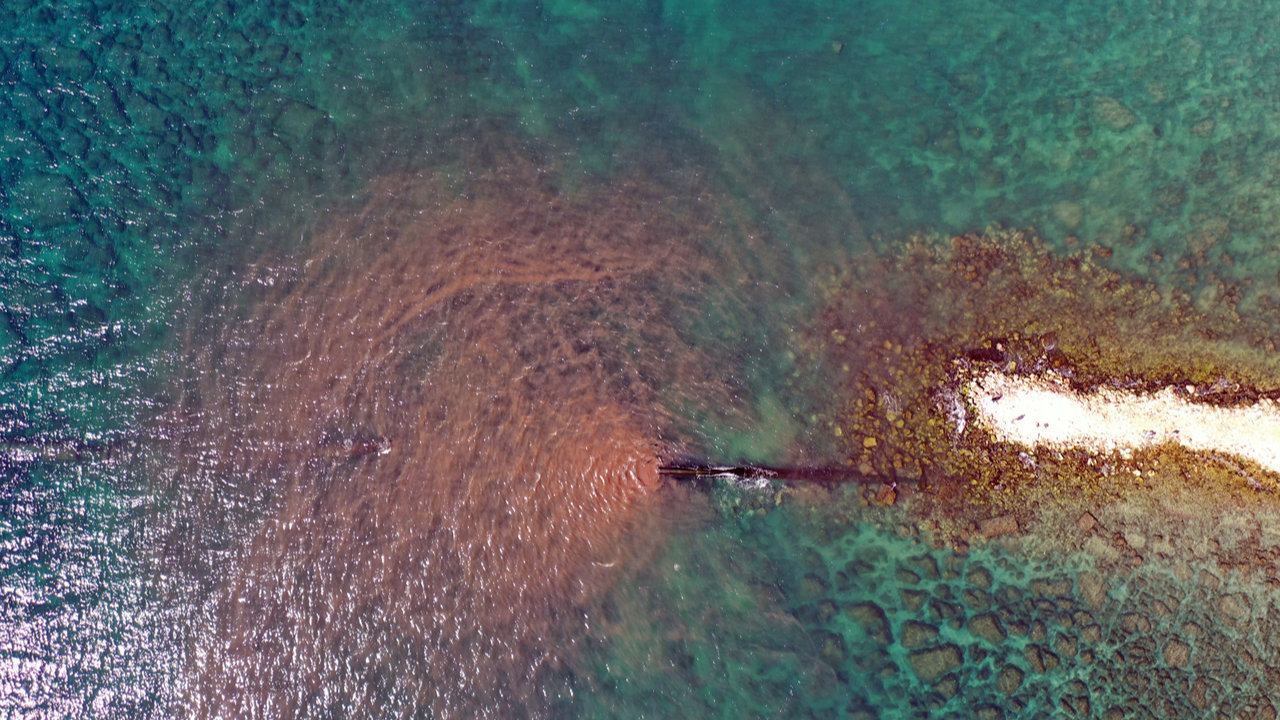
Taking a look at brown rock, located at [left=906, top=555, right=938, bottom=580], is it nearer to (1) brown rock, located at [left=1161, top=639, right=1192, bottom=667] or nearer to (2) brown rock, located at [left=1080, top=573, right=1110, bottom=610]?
(2) brown rock, located at [left=1080, top=573, right=1110, bottom=610]

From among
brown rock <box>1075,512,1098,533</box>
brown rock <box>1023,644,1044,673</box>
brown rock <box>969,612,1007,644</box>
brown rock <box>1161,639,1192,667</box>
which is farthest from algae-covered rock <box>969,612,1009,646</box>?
brown rock <box>1161,639,1192,667</box>

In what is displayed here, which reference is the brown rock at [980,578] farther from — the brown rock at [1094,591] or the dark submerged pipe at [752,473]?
the dark submerged pipe at [752,473]

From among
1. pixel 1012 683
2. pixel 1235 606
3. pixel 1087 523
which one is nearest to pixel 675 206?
pixel 1087 523

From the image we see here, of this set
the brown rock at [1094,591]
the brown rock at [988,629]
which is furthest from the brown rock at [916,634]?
the brown rock at [1094,591]

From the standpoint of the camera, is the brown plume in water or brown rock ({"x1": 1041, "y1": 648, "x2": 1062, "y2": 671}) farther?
the brown plume in water

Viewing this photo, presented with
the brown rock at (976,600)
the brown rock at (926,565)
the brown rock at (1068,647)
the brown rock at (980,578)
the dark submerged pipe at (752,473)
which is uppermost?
the dark submerged pipe at (752,473)

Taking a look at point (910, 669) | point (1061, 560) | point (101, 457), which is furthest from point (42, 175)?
point (1061, 560)
